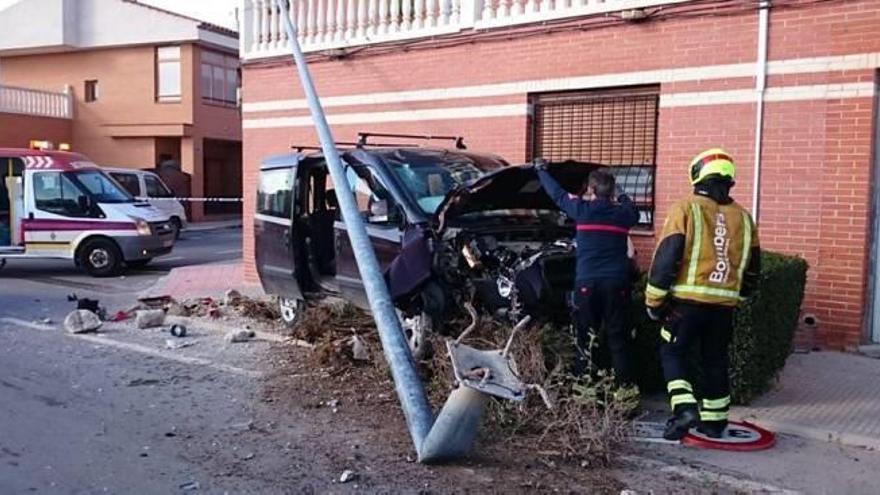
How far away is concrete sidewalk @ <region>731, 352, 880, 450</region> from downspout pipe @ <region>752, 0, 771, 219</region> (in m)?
1.66

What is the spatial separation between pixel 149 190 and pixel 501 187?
17.2m

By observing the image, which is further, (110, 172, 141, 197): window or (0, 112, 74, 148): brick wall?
(0, 112, 74, 148): brick wall

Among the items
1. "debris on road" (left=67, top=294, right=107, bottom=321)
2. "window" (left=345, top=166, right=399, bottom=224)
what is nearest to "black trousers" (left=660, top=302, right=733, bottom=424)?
"window" (left=345, top=166, right=399, bottom=224)

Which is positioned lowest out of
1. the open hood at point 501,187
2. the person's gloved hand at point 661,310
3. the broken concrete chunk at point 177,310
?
the broken concrete chunk at point 177,310

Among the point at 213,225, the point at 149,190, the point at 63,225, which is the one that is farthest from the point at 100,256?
the point at 213,225

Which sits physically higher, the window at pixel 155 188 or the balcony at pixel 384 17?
the balcony at pixel 384 17

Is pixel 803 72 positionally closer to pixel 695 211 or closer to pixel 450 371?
pixel 695 211

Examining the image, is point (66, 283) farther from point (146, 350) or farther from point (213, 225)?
point (213, 225)

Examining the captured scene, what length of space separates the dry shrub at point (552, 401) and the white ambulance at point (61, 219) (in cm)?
967

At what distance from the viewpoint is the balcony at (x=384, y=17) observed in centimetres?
998

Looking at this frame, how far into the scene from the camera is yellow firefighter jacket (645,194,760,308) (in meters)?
5.51

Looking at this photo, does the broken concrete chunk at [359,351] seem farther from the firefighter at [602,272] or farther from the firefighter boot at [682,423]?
the firefighter boot at [682,423]

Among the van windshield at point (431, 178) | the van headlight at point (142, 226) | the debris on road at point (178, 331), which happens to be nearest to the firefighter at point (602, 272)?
the van windshield at point (431, 178)

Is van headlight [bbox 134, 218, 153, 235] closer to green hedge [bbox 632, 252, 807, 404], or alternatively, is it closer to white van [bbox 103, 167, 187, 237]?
white van [bbox 103, 167, 187, 237]
